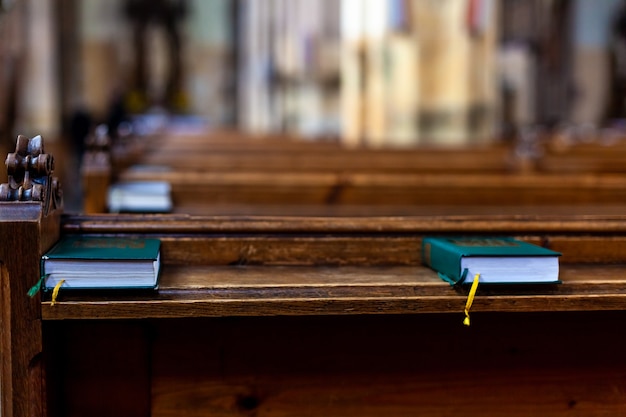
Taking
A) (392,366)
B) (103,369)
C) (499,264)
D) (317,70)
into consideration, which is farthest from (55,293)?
(317,70)

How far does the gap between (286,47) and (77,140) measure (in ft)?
14.2

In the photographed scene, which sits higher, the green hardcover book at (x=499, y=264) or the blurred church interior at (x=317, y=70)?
the blurred church interior at (x=317, y=70)

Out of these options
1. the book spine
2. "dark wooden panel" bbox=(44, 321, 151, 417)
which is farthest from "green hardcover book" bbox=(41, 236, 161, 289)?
the book spine

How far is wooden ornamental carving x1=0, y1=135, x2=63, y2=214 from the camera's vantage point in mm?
1355

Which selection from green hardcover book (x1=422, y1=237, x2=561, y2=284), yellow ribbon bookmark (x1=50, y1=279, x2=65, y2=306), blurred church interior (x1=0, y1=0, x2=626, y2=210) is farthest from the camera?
blurred church interior (x1=0, y1=0, x2=626, y2=210)

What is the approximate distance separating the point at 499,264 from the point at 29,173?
852mm

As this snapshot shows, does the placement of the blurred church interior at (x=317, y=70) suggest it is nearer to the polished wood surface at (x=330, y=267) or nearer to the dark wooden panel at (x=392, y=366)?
the polished wood surface at (x=330, y=267)

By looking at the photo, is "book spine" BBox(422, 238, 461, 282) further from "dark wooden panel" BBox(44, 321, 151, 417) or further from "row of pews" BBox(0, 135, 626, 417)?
"dark wooden panel" BBox(44, 321, 151, 417)

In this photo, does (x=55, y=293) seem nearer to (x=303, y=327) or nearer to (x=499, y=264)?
(x=303, y=327)

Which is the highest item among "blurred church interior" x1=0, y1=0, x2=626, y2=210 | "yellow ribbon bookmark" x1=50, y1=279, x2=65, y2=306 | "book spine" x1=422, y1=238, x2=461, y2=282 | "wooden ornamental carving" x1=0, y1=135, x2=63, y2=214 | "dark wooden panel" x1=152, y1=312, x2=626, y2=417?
"blurred church interior" x1=0, y1=0, x2=626, y2=210

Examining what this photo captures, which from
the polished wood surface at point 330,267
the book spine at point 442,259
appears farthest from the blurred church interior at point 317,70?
the book spine at point 442,259

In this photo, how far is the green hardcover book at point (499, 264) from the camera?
4.62 ft

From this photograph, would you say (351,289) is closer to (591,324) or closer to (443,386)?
(443,386)

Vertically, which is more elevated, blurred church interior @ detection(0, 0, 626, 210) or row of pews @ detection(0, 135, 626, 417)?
blurred church interior @ detection(0, 0, 626, 210)
